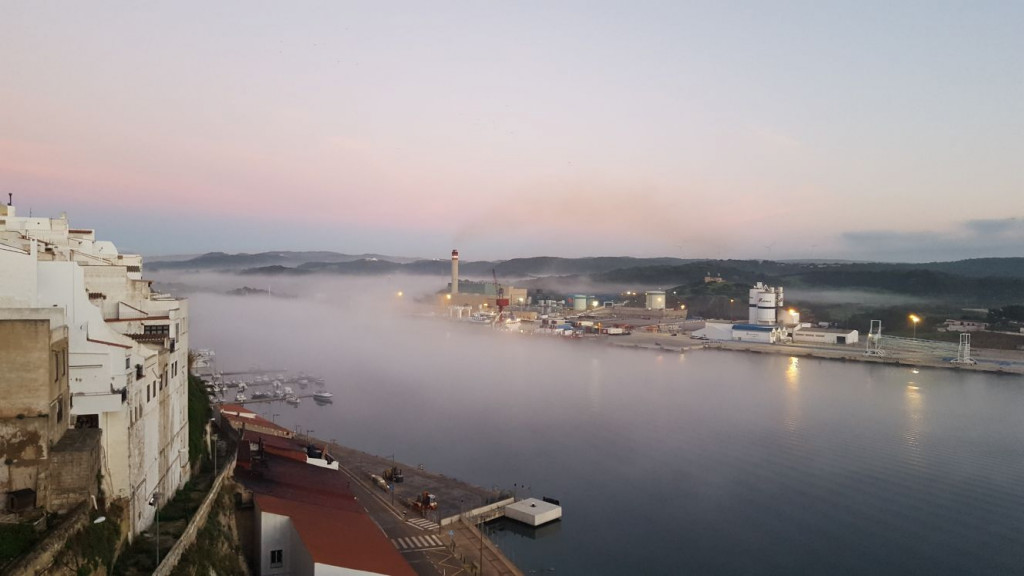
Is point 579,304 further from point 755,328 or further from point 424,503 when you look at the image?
point 424,503

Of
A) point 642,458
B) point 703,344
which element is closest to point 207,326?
point 703,344

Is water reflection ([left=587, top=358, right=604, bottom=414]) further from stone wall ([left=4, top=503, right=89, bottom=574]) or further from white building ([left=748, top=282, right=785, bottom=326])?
stone wall ([left=4, top=503, right=89, bottom=574])

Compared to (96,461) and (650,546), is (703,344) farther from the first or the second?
(96,461)

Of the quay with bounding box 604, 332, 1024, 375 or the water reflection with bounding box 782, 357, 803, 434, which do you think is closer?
the water reflection with bounding box 782, 357, 803, 434

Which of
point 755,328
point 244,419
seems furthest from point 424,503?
point 755,328

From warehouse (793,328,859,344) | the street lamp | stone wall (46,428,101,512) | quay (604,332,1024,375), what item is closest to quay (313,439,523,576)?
stone wall (46,428,101,512)

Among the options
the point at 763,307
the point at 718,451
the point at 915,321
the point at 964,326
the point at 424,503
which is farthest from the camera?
the point at 915,321

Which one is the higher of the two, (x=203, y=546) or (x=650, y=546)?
(x=203, y=546)
